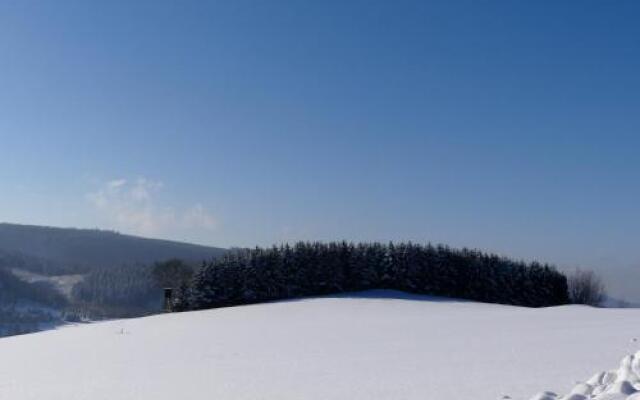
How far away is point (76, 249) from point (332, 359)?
17651 centimetres

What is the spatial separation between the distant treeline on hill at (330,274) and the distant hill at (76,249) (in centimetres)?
11729

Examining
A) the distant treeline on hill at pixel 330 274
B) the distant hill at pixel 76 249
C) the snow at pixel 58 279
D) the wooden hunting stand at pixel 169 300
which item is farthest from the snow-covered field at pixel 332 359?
the distant hill at pixel 76 249

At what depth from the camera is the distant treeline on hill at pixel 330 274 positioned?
39656 mm

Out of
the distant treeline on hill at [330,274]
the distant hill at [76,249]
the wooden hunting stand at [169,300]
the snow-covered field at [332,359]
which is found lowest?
the snow-covered field at [332,359]

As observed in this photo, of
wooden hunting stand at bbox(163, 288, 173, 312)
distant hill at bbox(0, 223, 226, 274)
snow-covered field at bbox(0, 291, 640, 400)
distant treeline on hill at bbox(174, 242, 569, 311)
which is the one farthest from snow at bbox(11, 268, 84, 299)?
snow-covered field at bbox(0, 291, 640, 400)

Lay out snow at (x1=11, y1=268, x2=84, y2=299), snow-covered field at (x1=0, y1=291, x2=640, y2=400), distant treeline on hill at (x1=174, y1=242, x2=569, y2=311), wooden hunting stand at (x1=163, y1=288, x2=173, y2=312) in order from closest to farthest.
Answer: snow-covered field at (x1=0, y1=291, x2=640, y2=400) < distant treeline on hill at (x1=174, y1=242, x2=569, y2=311) < wooden hunting stand at (x1=163, y1=288, x2=173, y2=312) < snow at (x1=11, y1=268, x2=84, y2=299)

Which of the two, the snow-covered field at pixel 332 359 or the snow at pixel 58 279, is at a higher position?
the snow at pixel 58 279

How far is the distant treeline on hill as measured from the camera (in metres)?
39.7

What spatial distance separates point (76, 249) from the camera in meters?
176

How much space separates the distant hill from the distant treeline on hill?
385 ft

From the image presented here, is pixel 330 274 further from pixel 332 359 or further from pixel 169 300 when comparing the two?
pixel 332 359

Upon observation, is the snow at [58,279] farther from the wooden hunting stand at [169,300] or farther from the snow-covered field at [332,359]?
the snow-covered field at [332,359]

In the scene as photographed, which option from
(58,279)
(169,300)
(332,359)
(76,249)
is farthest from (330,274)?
(76,249)

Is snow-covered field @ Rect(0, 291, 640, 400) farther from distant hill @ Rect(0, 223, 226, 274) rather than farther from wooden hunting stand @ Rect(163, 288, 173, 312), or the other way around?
distant hill @ Rect(0, 223, 226, 274)
